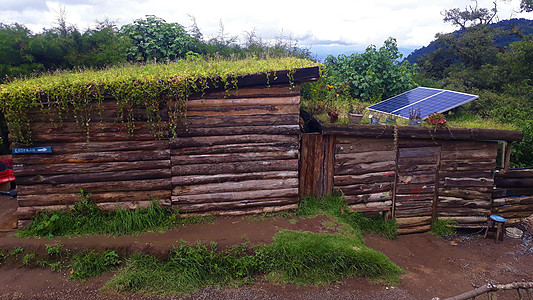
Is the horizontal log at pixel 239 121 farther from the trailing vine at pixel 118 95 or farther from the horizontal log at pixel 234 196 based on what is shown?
the horizontal log at pixel 234 196

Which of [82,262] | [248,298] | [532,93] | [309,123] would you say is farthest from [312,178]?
[532,93]

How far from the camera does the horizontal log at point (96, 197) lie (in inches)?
285

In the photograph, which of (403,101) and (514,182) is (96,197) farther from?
(514,182)

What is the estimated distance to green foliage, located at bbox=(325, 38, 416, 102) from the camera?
13.5 metres

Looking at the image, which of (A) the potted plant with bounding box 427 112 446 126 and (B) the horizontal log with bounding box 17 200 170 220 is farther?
(A) the potted plant with bounding box 427 112 446 126

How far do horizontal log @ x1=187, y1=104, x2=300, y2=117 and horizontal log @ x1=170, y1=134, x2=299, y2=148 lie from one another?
512mm

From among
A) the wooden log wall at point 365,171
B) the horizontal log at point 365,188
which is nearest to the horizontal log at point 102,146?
the wooden log wall at point 365,171

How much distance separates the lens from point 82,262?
6.24m

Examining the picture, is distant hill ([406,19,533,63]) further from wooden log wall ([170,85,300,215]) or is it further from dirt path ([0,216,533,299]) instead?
wooden log wall ([170,85,300,215])

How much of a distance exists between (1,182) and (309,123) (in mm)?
9300

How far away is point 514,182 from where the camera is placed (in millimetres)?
9766

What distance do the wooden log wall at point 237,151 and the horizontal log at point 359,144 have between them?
117 centimetres

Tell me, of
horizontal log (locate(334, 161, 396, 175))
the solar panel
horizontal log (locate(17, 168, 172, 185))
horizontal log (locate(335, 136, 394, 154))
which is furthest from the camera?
the solar panel

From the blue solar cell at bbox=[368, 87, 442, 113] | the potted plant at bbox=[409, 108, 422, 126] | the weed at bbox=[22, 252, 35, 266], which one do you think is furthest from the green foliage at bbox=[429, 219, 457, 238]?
the weed at bbox=[22, 252, 35, 266]
